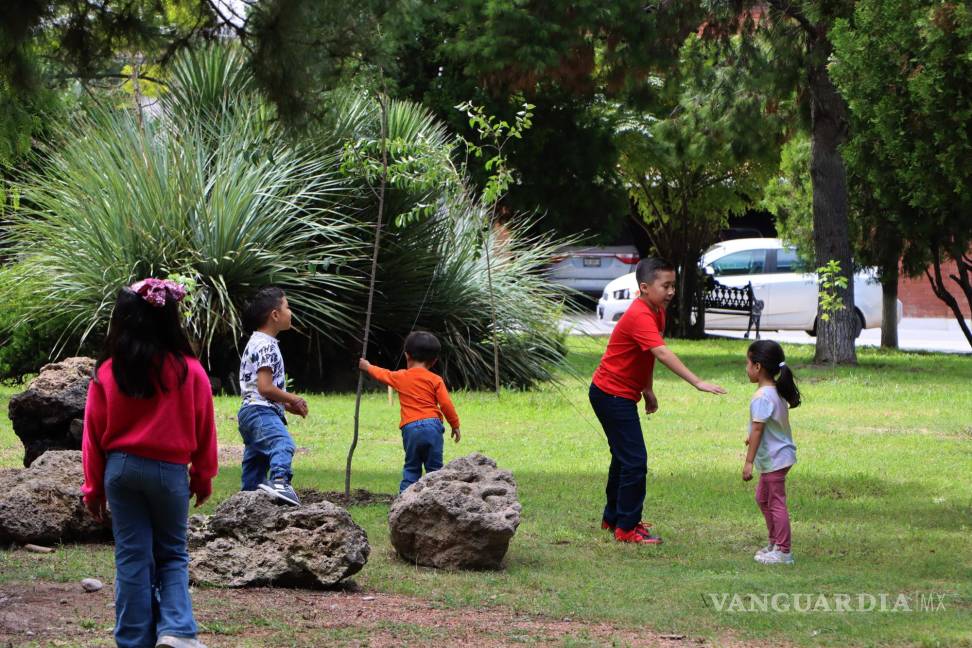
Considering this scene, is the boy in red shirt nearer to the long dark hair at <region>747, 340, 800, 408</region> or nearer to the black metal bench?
the long dark hair at <region>747, 340, 800, 408</region>

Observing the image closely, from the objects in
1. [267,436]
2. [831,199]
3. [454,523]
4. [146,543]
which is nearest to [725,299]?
[831,199]

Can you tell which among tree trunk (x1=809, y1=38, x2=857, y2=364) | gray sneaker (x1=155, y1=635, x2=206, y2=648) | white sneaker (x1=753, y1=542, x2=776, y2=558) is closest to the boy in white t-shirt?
gray sneaker (x1=155, y1=635, x2=206, y2=648)

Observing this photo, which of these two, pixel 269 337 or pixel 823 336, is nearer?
pixel 269 337

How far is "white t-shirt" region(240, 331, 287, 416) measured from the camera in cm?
710

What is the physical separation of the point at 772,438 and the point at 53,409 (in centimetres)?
470

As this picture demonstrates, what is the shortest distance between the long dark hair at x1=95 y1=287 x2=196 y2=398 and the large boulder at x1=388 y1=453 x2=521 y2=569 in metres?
2.20

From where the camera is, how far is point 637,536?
24.7 ft

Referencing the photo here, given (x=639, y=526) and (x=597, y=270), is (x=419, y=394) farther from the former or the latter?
(x=597, y=270)

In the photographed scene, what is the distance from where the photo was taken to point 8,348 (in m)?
14.9

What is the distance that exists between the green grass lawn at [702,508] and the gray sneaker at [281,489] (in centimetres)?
55

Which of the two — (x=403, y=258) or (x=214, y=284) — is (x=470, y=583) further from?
(x=403, y=258)

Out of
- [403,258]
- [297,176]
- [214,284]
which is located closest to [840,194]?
[403,258]

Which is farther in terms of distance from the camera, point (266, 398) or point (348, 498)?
point (348, 498)

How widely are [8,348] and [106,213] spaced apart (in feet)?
6.39
